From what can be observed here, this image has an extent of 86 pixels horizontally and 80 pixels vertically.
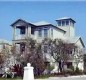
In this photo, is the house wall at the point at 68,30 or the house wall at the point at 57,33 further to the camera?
the house wall at the point at 68,30

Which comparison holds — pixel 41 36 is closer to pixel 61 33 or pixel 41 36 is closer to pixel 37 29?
pixel 37 29

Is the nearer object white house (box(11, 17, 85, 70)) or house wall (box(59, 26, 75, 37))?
white house (box(11, 17, 85, 70))

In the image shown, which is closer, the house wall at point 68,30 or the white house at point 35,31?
the white house at point 35,31

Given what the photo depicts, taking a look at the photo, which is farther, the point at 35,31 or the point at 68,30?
the point at 68,30

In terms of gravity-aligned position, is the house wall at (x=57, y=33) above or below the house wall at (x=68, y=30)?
below

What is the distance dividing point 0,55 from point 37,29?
37.3 ft

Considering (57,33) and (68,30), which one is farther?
Result: (68,30)

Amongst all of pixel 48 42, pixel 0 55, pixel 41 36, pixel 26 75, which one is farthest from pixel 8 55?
pixel 26 75

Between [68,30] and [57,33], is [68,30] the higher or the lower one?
the higher one

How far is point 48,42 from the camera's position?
38.7 m

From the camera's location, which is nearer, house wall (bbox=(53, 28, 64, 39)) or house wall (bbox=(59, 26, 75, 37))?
house wall (bbox=(53, 28, 64, 39))

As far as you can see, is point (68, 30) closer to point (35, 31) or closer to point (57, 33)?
point (57, 33)

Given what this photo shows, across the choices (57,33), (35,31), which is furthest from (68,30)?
(35,31)

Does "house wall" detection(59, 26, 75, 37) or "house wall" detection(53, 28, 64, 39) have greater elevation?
"house wall" detection(59, 26, 75, 37)
